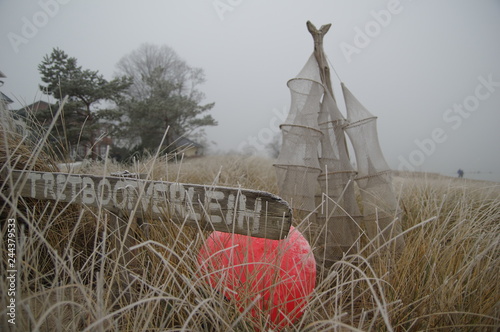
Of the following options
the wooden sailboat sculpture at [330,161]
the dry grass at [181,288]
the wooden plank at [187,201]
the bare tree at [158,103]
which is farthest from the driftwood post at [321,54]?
the bare tree at [158,103]

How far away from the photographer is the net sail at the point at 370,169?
2.34m

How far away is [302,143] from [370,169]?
70 cm

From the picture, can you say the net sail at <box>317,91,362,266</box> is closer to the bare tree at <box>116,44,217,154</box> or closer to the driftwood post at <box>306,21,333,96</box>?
the driftwood post at <box>306,21,333,96</box>

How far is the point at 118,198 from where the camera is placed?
1.46m

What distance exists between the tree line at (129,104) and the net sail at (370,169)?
5.85 meters

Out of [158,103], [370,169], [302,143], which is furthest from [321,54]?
[158,103]

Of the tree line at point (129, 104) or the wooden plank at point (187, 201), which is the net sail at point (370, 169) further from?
the tree line at point (129, 104)

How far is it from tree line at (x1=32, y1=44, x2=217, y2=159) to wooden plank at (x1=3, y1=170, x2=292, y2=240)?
5.08 m

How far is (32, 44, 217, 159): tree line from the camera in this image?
10.0m

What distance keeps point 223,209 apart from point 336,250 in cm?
154

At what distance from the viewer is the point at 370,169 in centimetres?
239

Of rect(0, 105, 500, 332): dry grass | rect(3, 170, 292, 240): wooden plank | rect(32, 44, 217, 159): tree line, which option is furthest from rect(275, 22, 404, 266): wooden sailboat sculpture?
rect(32, 44, 217, 159): tree line

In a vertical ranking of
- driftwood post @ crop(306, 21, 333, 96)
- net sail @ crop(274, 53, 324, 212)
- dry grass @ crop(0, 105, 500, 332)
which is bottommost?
dry grass @ crop(0, 105, 500, 332)

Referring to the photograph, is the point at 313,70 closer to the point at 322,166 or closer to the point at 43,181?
the point at 322,166
